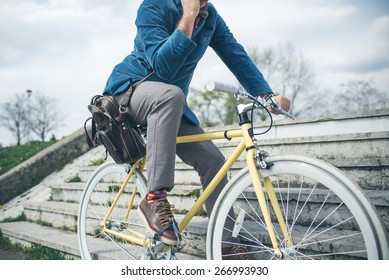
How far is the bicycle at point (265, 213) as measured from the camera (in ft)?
4.16

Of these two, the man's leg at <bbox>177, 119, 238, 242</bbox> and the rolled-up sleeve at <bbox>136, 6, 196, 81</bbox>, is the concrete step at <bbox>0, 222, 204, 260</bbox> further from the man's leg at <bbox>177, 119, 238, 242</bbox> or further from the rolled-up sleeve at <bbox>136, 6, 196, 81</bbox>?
the rolled-up sleeve at <bbox>136, 6, 196, 81</bbox>

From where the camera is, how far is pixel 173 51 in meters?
1.59

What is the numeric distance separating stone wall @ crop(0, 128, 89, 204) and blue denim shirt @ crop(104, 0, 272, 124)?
3.47 meters

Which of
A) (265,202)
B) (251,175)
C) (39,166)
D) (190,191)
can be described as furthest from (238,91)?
(39,166)

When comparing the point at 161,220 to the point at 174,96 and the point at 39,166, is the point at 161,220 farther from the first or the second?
the point at 39,166

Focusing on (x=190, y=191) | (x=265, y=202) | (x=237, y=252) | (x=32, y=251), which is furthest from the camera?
(x=32, y=251)

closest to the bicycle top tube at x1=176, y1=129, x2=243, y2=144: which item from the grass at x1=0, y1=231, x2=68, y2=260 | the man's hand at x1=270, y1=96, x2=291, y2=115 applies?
the man's hand at x1=270, y1=96, x2=291, y2=115

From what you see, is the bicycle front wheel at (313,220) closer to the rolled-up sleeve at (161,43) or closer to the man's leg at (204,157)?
the man's leg at (204,157)

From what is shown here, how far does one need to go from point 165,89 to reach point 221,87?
1.14 ft
